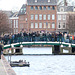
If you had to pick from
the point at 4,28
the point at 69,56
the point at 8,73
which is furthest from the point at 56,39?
the point at 4,28

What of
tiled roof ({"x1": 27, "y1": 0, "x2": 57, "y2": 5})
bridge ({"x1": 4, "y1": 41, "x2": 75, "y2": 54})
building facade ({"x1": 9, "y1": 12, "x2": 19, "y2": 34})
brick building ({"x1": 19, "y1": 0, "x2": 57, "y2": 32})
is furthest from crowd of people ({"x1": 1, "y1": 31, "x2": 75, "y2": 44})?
building facade ({"x1": 9, "y1": 12, "x2": 19, "y2": 34})

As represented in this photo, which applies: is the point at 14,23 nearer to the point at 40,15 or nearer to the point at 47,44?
the point at 40,15

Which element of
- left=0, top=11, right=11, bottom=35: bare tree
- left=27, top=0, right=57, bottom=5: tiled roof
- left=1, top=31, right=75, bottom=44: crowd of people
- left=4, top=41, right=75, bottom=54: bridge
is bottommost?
left=4, top=41, right=75, bottom=54: bridge

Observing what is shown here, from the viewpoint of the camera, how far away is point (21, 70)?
44.9 metres

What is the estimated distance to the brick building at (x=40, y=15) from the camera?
422 ft

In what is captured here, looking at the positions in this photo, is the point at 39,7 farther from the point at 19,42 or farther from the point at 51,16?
the point at 19,42

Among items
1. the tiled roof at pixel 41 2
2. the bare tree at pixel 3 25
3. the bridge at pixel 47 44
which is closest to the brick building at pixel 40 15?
the tiled roof at pixel 41 2

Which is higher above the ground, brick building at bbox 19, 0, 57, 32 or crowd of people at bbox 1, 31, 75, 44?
brick building at bbox 19, 0, 57, 32

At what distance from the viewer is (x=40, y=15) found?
130 meters

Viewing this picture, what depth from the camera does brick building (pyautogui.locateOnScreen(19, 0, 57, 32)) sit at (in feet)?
422

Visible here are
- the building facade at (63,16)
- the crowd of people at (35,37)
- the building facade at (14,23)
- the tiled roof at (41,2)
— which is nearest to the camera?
the crowd of people at (35,37)

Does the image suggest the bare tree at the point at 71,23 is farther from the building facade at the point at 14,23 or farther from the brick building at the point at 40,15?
the building facade at the point at 14,23

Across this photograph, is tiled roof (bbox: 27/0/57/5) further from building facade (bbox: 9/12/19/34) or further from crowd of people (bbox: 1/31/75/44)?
crowd of people (bbox: 1/31/75/44)

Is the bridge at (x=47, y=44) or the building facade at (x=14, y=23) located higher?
the building facade at (x=14, y=23)
